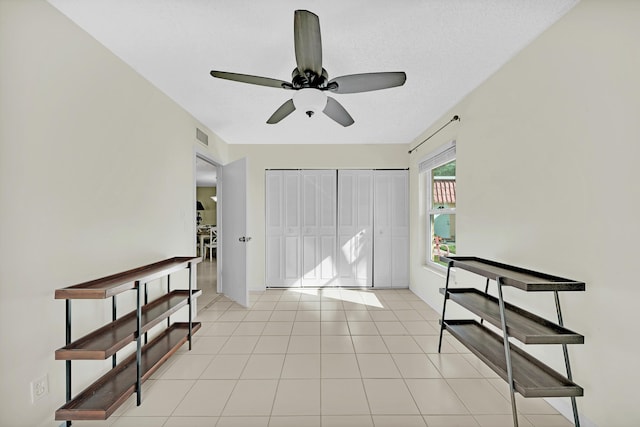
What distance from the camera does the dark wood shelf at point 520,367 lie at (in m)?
1.48

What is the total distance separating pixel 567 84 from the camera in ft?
5.62

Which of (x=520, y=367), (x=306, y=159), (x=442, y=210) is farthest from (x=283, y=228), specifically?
(x=520, y=367)

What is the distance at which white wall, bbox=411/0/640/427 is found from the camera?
1.40 metres

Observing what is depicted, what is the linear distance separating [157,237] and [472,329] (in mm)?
2981

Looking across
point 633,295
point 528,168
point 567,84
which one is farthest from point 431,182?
point 633,295

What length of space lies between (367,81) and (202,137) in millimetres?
2597

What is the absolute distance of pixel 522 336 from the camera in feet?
5.07

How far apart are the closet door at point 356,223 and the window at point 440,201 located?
0.93 meters

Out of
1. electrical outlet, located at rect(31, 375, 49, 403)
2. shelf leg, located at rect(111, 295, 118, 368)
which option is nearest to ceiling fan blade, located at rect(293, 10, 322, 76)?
shelf leg, located at rect(111, 295, 118, 368)

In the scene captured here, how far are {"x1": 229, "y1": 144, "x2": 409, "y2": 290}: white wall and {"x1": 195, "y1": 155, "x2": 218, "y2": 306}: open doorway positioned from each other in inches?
28.3

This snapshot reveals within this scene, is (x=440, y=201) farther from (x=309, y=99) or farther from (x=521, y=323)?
(x=309, y=99)

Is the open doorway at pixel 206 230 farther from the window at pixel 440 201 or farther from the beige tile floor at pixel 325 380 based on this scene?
the window at pixel 440 201

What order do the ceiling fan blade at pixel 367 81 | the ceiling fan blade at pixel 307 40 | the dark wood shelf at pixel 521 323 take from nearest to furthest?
the ceiling fan blade at pixel 307 40, the dark wood shelf at pixel 521 323, the ceiling fan blade at pixel 367 81

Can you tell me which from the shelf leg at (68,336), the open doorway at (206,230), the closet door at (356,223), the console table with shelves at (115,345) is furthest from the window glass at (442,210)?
the shelf leg at (68,336)
